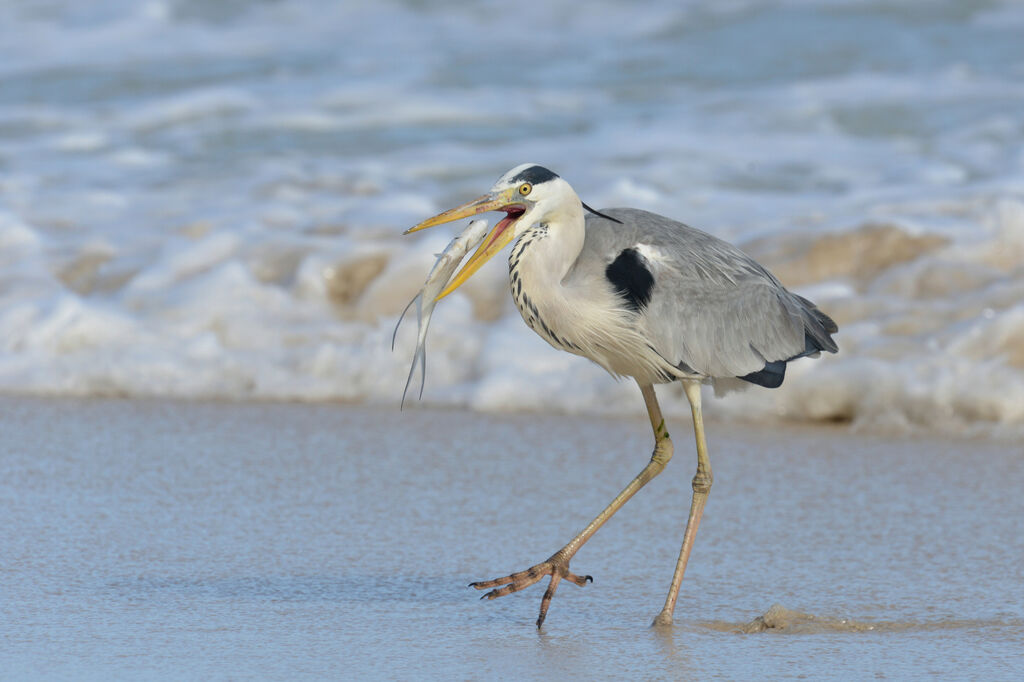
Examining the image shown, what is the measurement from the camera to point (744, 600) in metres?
3.49

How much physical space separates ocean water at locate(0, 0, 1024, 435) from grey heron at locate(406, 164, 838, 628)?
1.92m

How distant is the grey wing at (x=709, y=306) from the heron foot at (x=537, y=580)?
0.58 metres

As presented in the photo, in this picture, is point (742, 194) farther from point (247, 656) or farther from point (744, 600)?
point (247, 656)

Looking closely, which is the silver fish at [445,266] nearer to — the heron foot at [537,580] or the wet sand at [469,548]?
the heron foot at [537,580]

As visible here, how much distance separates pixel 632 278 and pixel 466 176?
5735 mm

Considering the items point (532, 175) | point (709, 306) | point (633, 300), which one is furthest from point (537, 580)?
point (532, 175)

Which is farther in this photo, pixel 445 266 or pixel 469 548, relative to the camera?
pixel 469 548

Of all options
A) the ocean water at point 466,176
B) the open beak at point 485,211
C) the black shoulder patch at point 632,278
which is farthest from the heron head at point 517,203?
the ocean water at point 466,176

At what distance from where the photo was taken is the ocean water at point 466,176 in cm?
603

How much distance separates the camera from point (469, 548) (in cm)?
391

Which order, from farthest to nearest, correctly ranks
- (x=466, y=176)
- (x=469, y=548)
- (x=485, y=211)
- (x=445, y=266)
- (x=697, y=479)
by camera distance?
(x=466, y=176) → (x=469, y=548) → (x=697, y=479) → (x=445, y=266) → (x=485, y=211)

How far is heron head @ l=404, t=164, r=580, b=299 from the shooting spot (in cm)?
339

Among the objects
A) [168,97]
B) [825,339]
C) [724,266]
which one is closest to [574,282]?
[724,266]

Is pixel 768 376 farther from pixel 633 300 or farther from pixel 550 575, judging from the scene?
pixel 550 575
